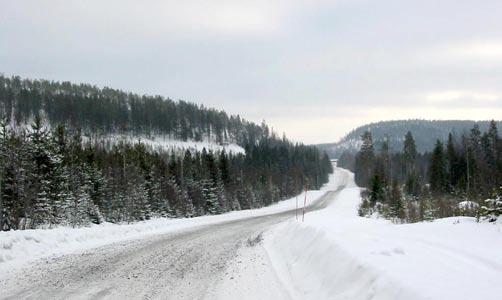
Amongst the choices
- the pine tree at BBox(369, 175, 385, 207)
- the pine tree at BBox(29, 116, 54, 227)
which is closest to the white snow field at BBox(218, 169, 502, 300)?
the pine tree at BBox(29, 116, 54, 227)

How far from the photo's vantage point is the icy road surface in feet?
26.5

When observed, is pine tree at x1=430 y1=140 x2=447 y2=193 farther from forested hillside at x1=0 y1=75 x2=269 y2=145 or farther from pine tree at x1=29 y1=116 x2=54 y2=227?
forested hillside at x1=0 y1=75 x2=269 y2=145

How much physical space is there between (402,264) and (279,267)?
4458 millimetres

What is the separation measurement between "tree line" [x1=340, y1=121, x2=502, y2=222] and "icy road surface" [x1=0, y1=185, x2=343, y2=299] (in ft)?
23.9

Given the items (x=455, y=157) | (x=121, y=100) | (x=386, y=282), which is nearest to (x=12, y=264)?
(x=386, y=282)

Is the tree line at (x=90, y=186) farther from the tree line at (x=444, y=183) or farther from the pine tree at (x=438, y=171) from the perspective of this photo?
the pine tree at (x=438, y=171)

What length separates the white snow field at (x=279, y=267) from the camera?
622cm

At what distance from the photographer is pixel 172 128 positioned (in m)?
179

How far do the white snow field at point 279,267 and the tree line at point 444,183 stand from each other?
379 centimetres

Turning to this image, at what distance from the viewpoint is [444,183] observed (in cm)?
7300

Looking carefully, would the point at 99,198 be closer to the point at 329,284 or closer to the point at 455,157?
the point at 329,284

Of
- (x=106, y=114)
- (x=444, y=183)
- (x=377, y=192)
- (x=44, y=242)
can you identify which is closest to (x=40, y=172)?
(x=44, y=242)

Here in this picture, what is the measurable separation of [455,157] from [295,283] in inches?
2906

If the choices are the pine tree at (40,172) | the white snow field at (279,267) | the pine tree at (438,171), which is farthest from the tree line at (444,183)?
the pine tree at (40,172)
